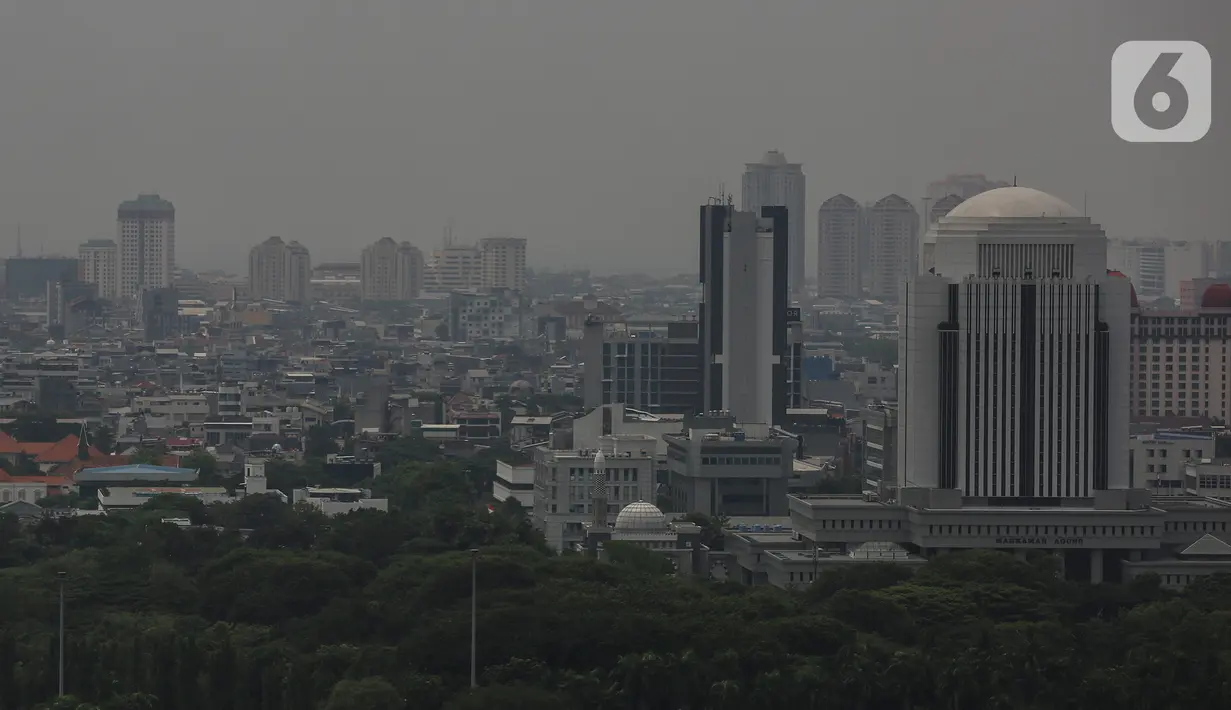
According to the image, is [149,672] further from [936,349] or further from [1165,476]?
[1165,476]

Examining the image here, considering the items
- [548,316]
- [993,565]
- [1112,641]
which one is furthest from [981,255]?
[548,316]

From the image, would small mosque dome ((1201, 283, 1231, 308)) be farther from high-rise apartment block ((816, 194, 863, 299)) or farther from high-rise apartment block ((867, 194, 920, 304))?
high-rise apartment block ((816, 194, 863, 299))

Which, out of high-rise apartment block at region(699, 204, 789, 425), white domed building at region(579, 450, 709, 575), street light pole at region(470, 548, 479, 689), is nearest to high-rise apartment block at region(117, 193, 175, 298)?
high-rise apartment block at region(699, 204, 789, 425)

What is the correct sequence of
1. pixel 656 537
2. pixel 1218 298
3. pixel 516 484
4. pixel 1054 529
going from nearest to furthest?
pixel 1054 529
pixel 656 537
pixel 516 484
pixel 1218 298

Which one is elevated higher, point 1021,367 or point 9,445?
point 1021,367

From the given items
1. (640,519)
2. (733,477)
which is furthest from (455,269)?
(640,519)

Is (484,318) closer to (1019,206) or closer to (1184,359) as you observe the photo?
(1184,359)
